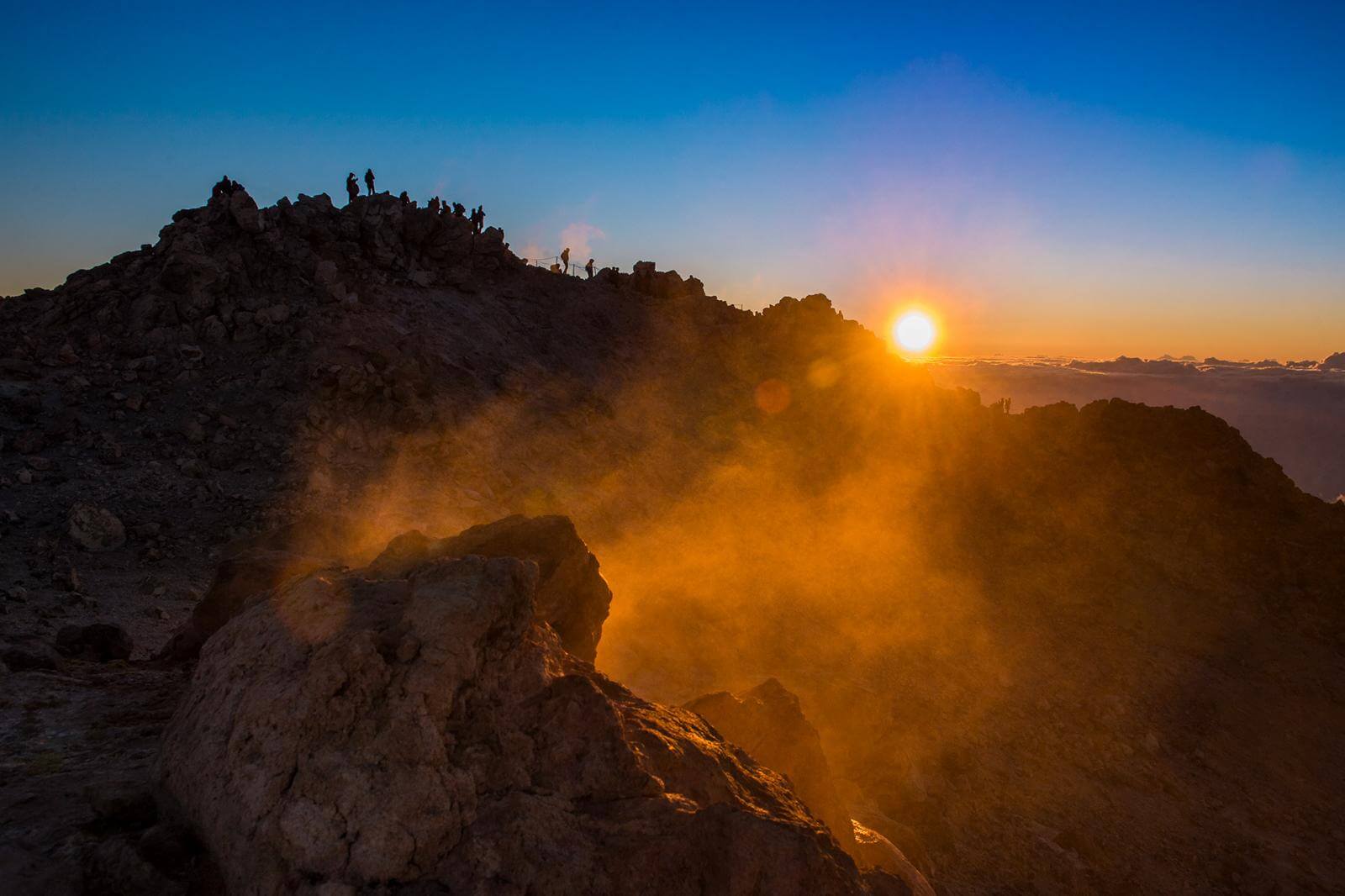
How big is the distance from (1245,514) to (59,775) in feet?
96.7

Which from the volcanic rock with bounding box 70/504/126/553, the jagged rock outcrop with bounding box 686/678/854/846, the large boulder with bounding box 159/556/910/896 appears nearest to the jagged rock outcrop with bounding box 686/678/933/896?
the jagged rock outcrop with bounding box 686/678/854/846

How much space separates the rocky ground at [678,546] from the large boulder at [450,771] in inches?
5.0

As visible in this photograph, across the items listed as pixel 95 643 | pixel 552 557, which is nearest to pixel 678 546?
pixel 552 557

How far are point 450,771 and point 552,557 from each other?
17.4 ft

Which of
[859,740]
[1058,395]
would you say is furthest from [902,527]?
[1058,395]

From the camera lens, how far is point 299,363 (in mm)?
20922

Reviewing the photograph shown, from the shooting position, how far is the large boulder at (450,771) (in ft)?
15.0

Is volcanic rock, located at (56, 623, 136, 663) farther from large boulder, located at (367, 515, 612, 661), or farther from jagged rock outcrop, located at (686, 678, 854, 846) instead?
jagged rock outcrop, located at (686, 678, 854, 846)

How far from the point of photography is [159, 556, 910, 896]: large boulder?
180 inches

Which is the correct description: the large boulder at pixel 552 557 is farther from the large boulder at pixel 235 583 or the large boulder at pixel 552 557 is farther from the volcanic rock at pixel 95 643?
the volcanic rock at pixel 95 643

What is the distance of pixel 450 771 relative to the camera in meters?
4.95

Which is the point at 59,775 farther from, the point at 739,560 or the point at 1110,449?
the point at 1110,449

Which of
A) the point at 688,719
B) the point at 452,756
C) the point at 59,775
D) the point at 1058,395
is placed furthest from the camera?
the point at 1058,395

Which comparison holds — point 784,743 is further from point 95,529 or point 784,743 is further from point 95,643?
point 95,529
